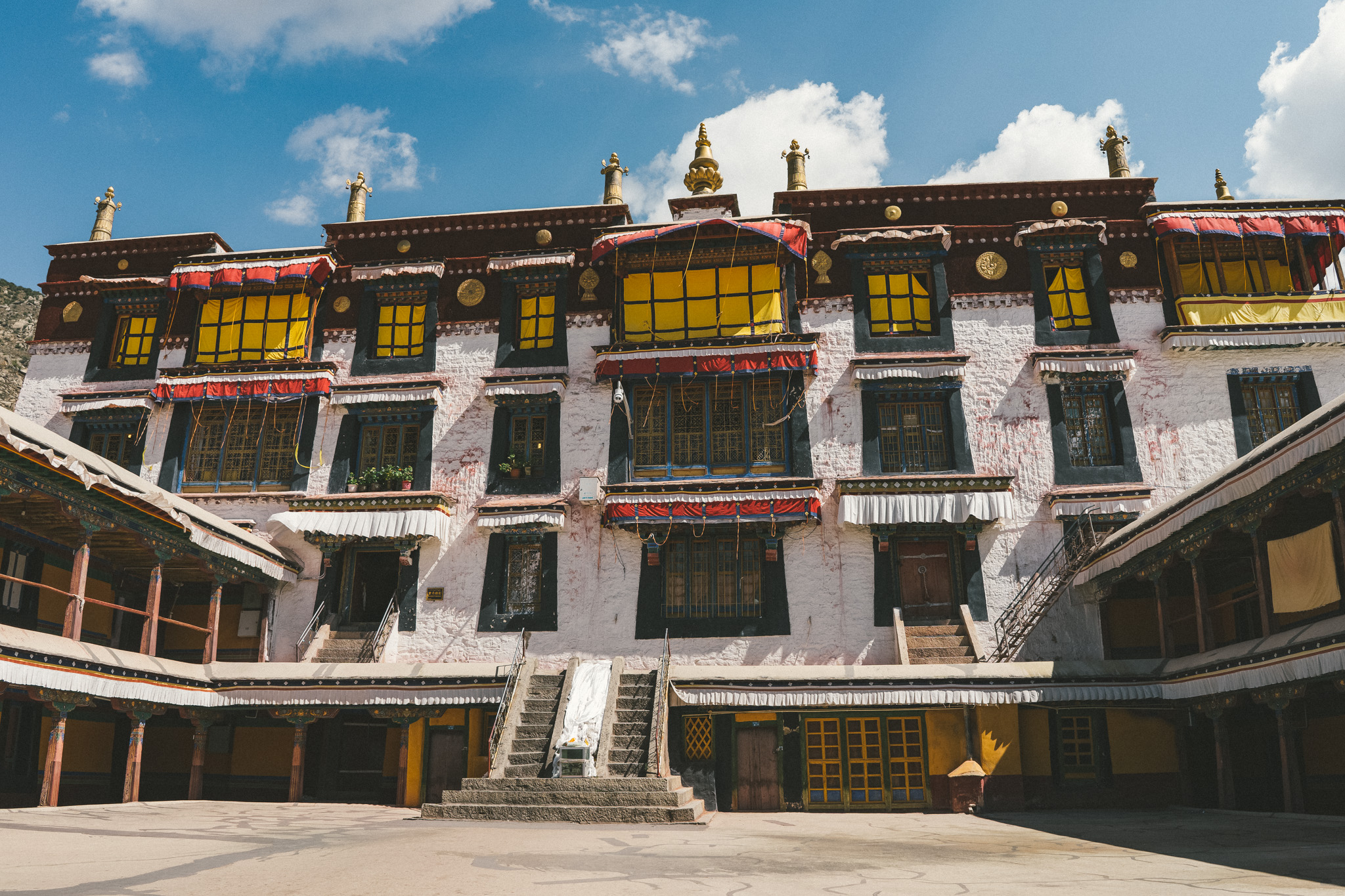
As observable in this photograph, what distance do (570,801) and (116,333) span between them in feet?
63.1

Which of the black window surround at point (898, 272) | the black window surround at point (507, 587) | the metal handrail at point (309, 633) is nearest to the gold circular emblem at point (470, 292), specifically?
the black window surround at point (507, 587)

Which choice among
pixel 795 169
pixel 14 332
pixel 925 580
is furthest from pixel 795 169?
pixel 14 332

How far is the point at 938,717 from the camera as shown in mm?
17484

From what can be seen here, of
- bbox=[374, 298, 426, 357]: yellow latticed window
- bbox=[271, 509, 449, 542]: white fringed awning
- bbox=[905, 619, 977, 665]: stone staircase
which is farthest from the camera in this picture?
bbox=[374, 298, 426, 357]: yellow latticed window

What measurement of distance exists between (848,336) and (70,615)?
17.0 m

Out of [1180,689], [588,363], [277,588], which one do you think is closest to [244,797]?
[277,588]

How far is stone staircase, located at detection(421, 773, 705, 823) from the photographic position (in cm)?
1323

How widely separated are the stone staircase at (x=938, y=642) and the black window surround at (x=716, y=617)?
2727 mm

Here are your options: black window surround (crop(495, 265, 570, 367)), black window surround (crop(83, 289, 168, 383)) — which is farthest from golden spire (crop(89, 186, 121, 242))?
black window surround (crop(495, 265, 570, 367))

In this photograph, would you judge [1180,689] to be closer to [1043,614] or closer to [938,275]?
[1043,614]

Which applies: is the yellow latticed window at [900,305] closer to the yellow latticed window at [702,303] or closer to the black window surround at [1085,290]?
the yellow latticed window at [702,303]

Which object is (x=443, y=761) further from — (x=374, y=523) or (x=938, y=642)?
(x=938, y=642)

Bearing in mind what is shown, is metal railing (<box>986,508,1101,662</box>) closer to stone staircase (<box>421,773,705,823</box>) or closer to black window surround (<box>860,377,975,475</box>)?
black window surround (<box>860,377,975,475</box>)

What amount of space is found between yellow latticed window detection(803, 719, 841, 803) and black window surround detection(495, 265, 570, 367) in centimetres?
1056
